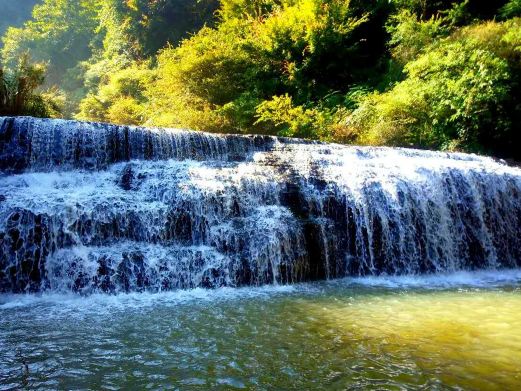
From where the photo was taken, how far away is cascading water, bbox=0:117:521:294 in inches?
245

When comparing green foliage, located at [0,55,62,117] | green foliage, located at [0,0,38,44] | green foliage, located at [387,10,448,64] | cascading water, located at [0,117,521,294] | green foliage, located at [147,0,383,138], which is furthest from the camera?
green foliage, located at [0,0,38,44]

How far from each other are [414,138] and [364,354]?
988cm

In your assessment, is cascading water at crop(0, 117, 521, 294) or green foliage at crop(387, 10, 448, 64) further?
green foliage at crop(387, 10, 448, 64)

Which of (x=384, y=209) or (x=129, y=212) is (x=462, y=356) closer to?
(x=384, y=209)

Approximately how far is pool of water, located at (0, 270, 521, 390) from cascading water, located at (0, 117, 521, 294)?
26.8 inches

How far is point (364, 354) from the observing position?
12.0 ft

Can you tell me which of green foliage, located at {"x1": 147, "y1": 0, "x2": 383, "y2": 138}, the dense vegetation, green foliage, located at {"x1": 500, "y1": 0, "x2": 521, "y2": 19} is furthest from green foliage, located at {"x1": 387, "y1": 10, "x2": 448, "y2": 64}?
green foliage, located at {"x1": 500, "y1": 0, "x2": 521, "y2": 19}

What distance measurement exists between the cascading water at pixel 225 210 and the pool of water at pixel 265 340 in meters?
0.68

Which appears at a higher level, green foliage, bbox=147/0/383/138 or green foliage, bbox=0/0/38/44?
green foliage, bbox=0/0/38/44

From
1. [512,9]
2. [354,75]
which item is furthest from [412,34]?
[512,9]

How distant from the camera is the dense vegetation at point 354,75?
38.4 feet

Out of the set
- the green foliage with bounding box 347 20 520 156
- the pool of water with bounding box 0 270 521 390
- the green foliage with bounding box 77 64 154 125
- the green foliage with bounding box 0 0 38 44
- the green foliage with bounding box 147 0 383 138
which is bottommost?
the pool of water with bounding box 0 270 521 390

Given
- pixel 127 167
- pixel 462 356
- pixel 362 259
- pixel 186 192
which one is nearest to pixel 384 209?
pixel 362 259

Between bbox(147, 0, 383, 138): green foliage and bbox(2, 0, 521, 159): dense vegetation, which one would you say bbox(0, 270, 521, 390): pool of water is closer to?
bbox(2, 0, 521, 159): dense vegetation
